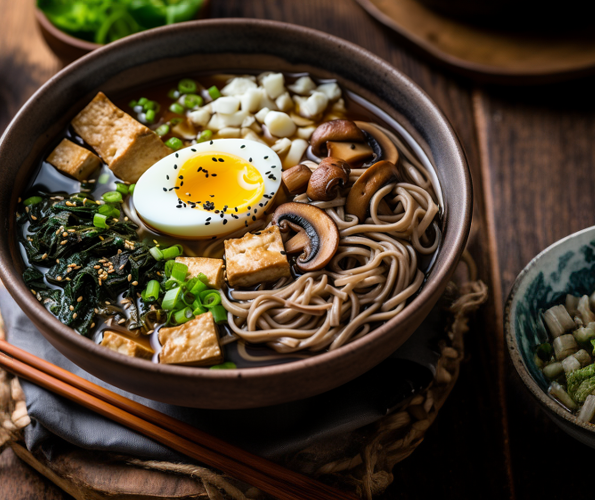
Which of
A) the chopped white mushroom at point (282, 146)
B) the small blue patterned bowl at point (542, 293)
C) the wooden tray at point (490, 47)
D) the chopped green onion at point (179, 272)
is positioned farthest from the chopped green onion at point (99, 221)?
the wooden tray at point (490, 47)

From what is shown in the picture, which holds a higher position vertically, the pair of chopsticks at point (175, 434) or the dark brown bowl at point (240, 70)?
the dark brown bowl at point (240, 70)

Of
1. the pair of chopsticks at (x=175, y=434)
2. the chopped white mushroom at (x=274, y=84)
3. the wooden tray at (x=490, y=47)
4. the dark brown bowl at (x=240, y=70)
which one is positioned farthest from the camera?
the wooden tray at (x=490, y=47)

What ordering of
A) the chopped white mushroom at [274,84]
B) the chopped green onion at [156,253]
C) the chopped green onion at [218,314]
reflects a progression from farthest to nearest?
the chopped white mushroom at [274,84], the chopped green onion at [156,253], the chopped green onion at [218,314]

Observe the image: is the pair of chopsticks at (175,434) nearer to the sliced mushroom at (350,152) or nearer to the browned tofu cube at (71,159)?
the browned tofu cube at (71,159)

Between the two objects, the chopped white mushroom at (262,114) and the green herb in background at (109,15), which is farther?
the green herb in background at (109,15)

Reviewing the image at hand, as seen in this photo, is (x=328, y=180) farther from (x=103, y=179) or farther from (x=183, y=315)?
(x=103, y=179)

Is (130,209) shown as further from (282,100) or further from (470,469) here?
(470,469)
